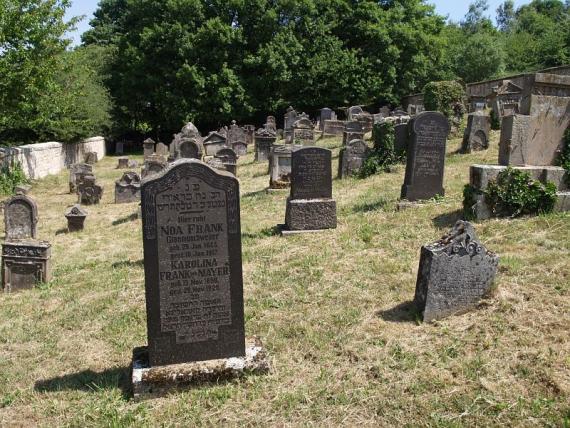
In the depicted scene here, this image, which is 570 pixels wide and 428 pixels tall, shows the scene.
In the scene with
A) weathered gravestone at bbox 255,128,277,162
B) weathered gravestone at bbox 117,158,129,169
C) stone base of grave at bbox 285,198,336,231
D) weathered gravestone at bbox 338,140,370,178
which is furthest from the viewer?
weathered gravestone at bbox 117,158,129,169

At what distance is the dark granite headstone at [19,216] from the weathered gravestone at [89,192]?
20.6 feet

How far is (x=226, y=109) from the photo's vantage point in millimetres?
33531

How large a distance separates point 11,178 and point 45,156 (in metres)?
3.91

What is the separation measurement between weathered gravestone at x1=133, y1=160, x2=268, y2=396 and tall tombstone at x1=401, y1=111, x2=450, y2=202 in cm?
621

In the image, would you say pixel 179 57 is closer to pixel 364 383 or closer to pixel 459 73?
→ pixel 459 73

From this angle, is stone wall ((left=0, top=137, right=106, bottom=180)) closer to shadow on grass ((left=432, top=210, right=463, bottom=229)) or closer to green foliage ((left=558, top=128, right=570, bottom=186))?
shadow on grass ((left=432, top=210, right=463, bottom=229))

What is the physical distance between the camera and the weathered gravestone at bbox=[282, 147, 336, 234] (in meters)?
9.33

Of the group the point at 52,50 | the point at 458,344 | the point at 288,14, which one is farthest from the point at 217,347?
the point at 288,14

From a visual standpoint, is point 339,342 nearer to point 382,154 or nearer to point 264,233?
point 264,233

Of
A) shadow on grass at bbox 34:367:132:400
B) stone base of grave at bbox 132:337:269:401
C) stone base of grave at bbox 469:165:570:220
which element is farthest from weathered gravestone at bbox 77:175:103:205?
stone base of grave at bbox 132:337:269:401

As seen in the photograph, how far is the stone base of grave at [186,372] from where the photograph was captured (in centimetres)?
422

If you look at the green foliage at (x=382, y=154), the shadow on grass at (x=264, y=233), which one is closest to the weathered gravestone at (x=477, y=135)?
the green foliage at (x=382, y=154)

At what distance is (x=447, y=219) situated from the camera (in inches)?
336

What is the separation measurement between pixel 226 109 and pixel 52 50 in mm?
16930
